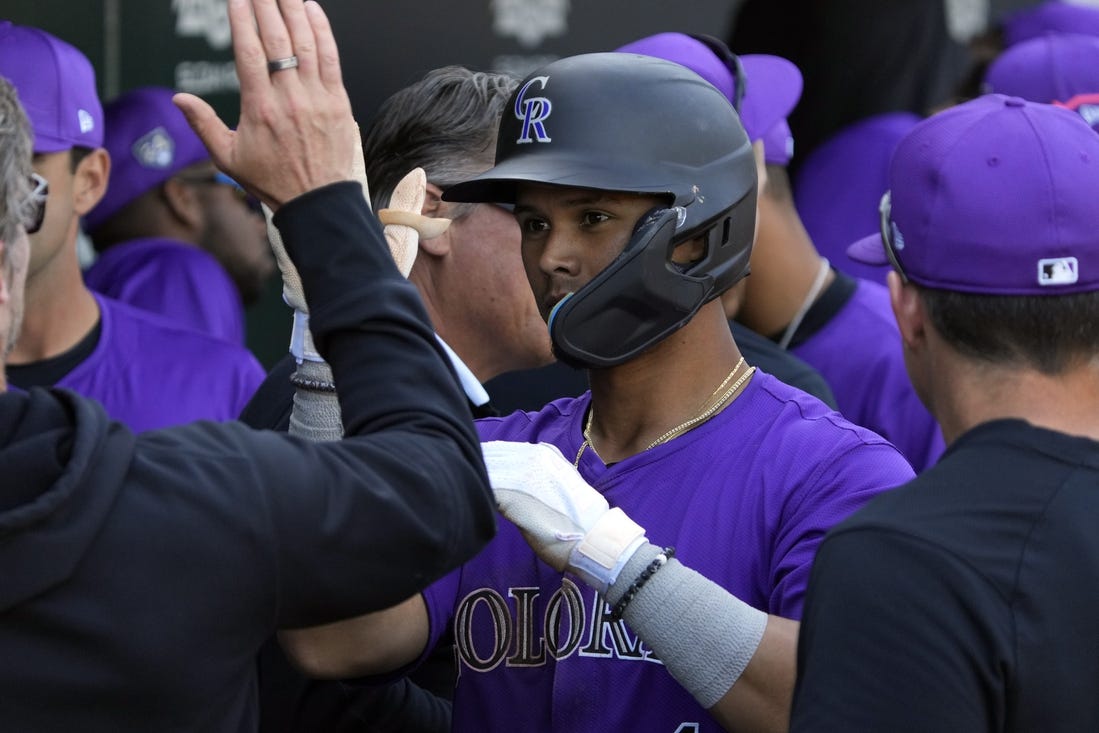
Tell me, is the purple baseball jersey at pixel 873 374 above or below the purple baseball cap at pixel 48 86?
below

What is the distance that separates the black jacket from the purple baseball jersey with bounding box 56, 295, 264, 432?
2.23m

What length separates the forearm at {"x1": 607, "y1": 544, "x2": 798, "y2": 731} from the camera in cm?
199

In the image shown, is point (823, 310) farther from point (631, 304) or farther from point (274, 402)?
point (631, 304)

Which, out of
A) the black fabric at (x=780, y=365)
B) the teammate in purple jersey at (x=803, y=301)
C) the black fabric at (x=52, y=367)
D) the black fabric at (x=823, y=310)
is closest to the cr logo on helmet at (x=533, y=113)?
the black fabric at (x=780, y=365)

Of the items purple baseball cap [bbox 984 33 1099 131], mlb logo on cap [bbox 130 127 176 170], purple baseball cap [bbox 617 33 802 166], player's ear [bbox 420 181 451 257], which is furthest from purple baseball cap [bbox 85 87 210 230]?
purple baseball cap [bbox 984 33 1099 131]

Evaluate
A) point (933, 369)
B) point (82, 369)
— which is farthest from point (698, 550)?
point (82, 369)

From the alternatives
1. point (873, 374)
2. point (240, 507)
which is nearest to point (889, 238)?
point (240, 507)

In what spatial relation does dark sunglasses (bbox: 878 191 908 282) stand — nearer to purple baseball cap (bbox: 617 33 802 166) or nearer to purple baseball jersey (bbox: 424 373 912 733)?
purple baseball jersey (bbox: 424 373 912 733)

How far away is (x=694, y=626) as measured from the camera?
199cm

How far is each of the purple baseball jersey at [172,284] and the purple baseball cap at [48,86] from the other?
88 cm

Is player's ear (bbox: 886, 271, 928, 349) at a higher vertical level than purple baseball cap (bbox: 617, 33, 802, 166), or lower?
higher

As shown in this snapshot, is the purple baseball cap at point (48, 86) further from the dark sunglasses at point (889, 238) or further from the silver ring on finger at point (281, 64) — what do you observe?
the dark sunglasses at point (889, 238)

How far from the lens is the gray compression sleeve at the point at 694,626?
1.99 metres

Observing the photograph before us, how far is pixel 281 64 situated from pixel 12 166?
37cm
